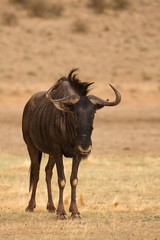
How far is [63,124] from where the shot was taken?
43.5 ft

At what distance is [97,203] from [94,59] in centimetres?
3201

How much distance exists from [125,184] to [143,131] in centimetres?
1396

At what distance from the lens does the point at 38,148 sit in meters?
14.2

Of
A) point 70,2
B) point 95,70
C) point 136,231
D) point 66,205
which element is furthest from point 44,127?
point 70,2

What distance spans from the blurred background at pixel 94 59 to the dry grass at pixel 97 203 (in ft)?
19.4

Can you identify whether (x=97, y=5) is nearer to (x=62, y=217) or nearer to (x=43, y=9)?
(x=43, y=9)

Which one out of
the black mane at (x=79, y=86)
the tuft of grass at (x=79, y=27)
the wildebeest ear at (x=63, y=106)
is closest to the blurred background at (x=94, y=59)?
the tuft of grass at (x=79, y=27)

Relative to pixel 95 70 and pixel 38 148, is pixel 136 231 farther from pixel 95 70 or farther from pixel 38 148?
pixel 95 70

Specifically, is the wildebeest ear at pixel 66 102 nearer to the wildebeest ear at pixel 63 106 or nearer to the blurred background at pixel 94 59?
the wildebeest ear at pixel 63 106

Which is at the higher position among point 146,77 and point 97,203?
point 97,203

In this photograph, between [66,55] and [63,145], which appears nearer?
[63,145]

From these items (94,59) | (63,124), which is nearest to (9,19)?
(94,59)

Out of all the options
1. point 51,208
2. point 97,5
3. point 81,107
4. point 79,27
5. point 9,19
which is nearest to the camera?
point 81,107

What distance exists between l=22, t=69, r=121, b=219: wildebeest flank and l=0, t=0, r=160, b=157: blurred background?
40.9 ft
